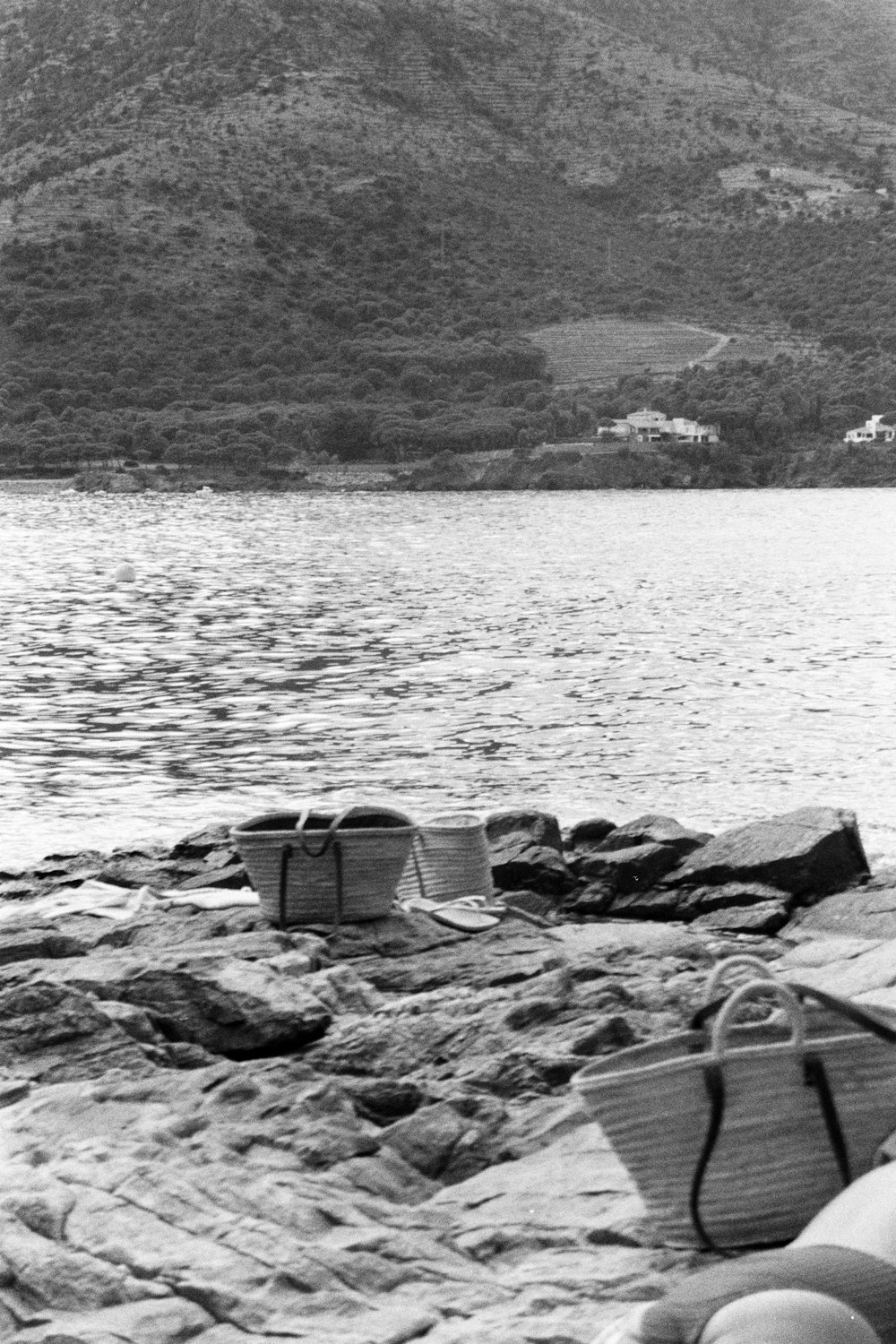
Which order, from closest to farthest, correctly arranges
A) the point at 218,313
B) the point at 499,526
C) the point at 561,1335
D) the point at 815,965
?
1. the point at 561,1335
2. the point at 815,965
3. the point at 499,526
4. the point at 218,313

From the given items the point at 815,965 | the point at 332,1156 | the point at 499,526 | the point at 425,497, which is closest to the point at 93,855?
the point at 815,965

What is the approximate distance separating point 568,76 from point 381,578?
14171cm

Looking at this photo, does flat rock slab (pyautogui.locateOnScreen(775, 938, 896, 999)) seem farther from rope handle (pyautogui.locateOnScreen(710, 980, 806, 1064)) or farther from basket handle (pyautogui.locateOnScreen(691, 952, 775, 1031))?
rope handle (pyautogui.locateOnScreen(710, 980, 806, 1064))

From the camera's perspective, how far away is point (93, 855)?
42.0 ft

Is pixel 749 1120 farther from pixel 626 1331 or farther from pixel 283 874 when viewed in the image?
pixel 283 874

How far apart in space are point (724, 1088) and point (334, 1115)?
5.20 feet

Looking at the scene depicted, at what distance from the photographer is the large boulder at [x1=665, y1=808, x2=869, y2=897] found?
31.5 ft

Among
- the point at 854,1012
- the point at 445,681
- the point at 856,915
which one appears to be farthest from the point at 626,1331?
the point at 445,681

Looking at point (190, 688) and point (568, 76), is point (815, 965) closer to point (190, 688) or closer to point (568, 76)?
point (190, 688)

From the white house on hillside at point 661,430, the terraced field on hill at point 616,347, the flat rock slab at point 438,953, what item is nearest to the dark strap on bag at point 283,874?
the flat rock slab at point 438,953

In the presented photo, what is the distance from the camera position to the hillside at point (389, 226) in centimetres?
12469

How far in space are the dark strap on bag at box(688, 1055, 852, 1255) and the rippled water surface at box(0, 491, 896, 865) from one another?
921cm

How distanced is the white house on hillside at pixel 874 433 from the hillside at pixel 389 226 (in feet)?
4.42

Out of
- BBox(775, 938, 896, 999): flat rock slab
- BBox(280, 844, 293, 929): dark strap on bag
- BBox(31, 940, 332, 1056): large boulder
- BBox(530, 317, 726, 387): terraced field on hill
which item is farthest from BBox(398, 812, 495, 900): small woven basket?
BBox(530, 317, 726, 387): terraced field on hill
